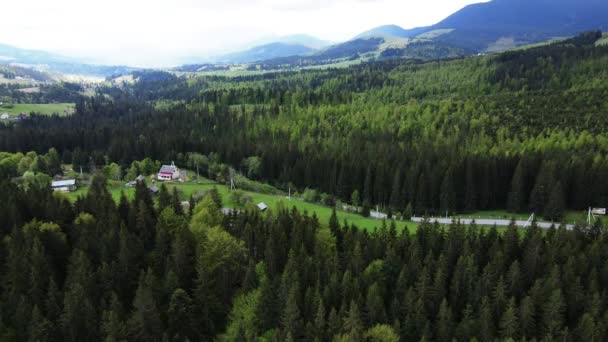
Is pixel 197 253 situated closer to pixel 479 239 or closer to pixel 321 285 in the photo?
pixel 321 285

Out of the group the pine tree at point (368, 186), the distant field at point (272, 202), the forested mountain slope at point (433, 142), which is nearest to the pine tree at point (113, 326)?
the distant field at point (272, 202)

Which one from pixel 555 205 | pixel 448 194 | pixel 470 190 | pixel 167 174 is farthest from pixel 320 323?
pixel 167 174

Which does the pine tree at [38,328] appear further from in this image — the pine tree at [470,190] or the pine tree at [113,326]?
the pine tree at [470,190]

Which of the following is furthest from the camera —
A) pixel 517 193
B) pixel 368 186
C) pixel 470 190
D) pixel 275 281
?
pixel 368 186

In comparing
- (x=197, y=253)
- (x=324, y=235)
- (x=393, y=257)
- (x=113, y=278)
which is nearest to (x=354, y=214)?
(x=324, y=235)

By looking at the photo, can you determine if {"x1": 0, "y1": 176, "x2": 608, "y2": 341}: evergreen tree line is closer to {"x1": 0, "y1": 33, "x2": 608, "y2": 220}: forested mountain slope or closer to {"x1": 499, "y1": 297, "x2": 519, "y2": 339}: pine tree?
{"x1": 499, "y1": 297, "x2": 519, "y2": 339}: pine tree

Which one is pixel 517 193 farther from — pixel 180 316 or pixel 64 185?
pixel 64 185

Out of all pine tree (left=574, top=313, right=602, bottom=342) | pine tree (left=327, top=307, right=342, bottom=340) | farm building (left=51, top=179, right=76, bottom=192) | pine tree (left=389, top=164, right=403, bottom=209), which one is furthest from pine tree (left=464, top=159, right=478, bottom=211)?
farm building (left=51, top=179, right=76, bottom=192)
